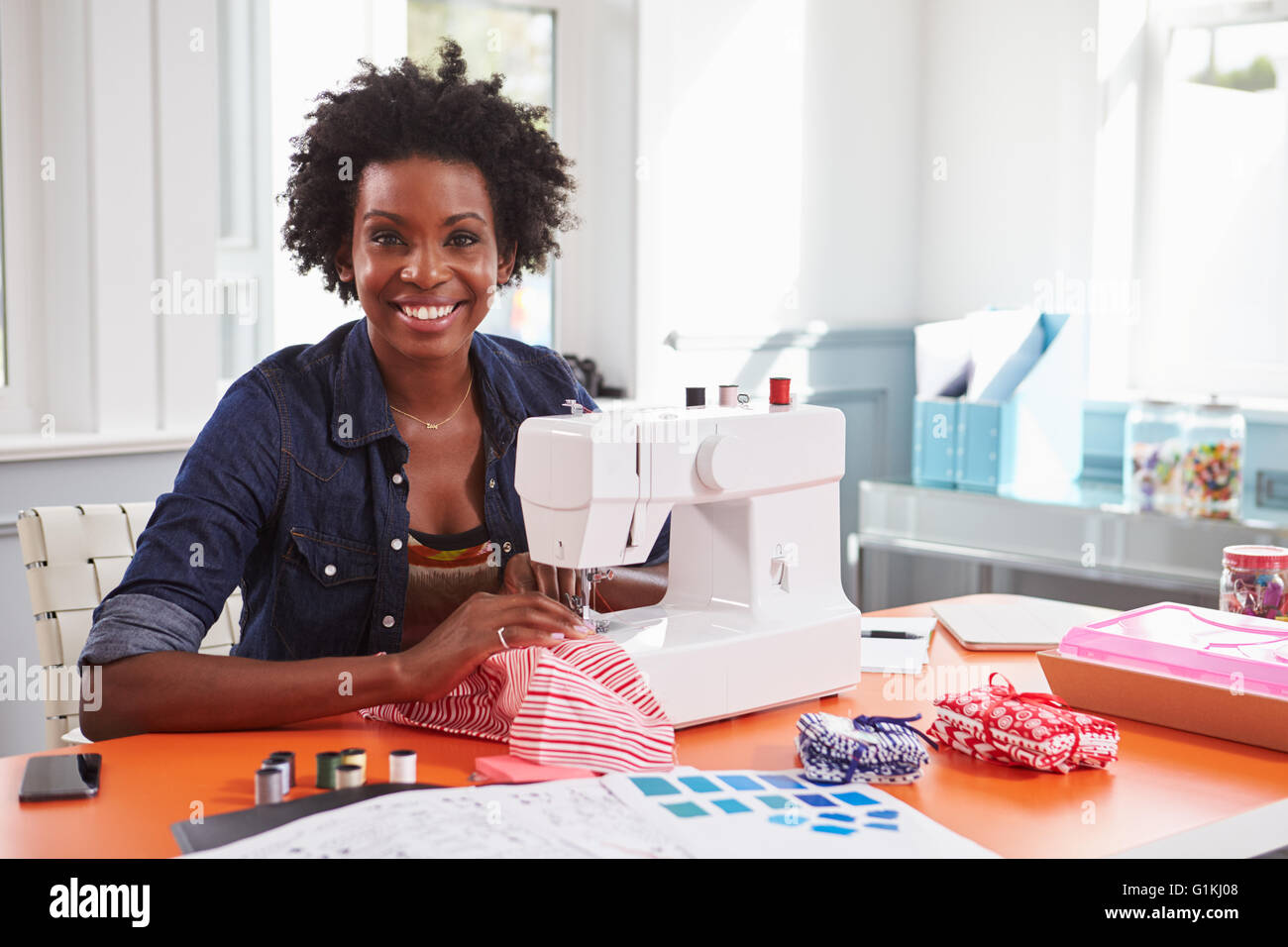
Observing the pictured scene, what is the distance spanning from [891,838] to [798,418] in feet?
1.85

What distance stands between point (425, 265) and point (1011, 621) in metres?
0.95

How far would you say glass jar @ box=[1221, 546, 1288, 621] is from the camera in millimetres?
1666

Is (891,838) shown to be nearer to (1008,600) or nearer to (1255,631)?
(1255,631)

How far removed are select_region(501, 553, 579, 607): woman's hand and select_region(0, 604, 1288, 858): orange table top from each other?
0.29 m

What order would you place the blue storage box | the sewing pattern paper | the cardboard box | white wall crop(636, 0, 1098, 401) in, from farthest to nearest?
1. white wall crop(636, 0, 1098, 401)
2. the blue storage box
3. the cardboard box
4. the sewing pattern paper

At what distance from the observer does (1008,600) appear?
2.09 metres

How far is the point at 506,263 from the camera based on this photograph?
6.56 feet

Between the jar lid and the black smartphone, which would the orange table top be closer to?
the black smartphone

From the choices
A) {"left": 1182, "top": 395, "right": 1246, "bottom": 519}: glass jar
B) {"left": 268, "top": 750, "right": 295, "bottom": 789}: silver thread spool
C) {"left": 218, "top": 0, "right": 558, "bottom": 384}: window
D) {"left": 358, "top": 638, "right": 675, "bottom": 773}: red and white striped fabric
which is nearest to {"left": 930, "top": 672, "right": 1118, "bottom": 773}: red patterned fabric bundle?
{"left": 358, "top": 638, "right": 675, "bottom": 773}: red and white striped fabric

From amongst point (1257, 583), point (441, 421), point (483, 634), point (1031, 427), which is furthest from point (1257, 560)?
point (1031, 427)

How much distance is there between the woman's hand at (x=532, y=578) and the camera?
1658 millimetres

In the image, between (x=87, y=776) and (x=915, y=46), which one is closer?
(x=87, y=776)

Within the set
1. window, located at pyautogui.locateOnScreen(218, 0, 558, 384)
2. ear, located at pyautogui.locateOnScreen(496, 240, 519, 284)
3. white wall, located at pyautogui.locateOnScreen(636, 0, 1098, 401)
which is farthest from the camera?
white wall, located at pyautogui.locateOnScreen(636, 0, 1098, 401)
